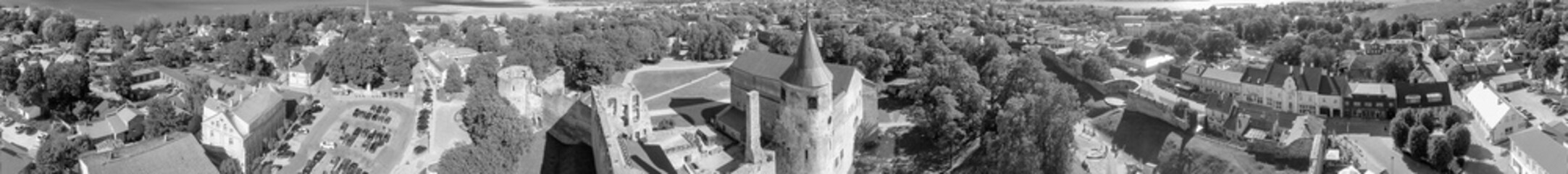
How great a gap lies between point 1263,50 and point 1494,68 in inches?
198

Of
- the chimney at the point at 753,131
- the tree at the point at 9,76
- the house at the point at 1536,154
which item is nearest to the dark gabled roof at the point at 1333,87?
the house at the point at 1536,154

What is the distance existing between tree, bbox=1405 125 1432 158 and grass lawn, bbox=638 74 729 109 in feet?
25.1

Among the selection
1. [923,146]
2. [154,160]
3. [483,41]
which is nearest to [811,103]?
[923,146]

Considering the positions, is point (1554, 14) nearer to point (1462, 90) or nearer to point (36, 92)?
point (1462, 90)

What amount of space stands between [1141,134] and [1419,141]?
8.89 ft

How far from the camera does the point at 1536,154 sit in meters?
13.4

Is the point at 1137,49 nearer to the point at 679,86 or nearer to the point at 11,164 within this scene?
the point at 679,86

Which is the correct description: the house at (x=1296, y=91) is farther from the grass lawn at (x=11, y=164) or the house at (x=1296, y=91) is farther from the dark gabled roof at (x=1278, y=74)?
the grass lawn at (x=11, y=164)

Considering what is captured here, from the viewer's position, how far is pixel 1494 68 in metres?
20.0

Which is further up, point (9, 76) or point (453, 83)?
point (453, 83)

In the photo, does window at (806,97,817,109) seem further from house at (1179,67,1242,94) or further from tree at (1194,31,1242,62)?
tree at (1194,31,1242,62)

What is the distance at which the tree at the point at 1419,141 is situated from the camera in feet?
45.6

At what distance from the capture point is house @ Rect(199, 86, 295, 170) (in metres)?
16.0

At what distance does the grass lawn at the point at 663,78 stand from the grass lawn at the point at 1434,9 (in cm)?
1163
